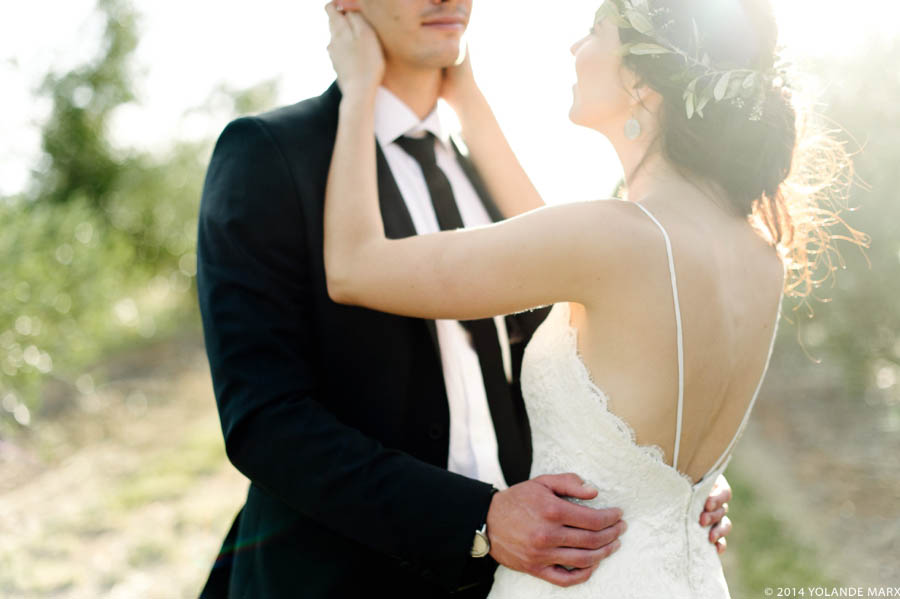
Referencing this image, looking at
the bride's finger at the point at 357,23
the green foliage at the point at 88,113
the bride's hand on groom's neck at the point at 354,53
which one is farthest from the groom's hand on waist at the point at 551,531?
the green foliage at the point at 88,113

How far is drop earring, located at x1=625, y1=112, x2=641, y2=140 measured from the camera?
1959 millimetres

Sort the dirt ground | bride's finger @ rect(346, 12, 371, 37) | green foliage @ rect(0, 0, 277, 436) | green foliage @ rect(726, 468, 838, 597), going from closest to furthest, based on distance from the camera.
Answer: bride's finger @ rect(346, 12, 371, 37) < green foliage @ rect(726, 468, 838, 597) < the dirt ground < green foliage @ rect(0, 0, 277, 436)

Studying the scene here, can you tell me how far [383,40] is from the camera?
7.34ft

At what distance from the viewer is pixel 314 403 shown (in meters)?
1.83

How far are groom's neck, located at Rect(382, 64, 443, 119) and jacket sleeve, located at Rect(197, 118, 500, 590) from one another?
2.02 ft

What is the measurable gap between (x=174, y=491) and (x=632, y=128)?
642 cm

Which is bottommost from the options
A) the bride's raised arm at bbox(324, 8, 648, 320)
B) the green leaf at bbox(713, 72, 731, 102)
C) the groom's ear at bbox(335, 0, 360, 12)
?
the bride's raised arm at bbox(324, 8, 648, 320)

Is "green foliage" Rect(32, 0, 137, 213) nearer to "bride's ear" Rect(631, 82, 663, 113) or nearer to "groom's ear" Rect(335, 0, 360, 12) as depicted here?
"groom's ear" Rect(335, 0, 360, 12)

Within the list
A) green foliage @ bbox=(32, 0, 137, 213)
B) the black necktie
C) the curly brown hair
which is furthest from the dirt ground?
the curly brown hair

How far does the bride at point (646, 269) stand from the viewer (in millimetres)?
1697

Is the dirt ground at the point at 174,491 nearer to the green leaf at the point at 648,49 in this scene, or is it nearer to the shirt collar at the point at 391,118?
the shirt collar at the point at 391,118

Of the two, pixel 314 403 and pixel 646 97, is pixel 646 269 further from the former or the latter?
pixel 314 403

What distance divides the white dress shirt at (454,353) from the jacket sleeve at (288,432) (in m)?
0.29

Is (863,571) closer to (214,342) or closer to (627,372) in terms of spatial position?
(627,372)
